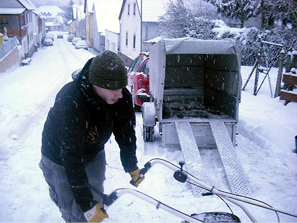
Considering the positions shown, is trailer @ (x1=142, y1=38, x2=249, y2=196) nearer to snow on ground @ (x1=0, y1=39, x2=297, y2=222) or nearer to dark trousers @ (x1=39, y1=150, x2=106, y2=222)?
snow on ground @ (x1=0, y1=39, x2=297, y2=222)

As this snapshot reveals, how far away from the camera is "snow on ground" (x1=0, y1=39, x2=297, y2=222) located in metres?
4.10

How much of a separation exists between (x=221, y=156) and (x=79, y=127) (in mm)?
3689

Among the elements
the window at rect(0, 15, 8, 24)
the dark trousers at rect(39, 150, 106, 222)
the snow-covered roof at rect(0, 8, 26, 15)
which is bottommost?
the dark trousers at rect(39, 150, 106, 222)

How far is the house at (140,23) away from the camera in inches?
977

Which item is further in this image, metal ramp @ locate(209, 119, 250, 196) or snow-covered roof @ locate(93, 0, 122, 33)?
snow-covered roof @ locate(93, 0, 122, 33)

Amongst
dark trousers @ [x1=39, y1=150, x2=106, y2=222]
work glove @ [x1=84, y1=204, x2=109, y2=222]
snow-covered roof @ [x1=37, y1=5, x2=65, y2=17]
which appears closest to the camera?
work glove @ [x1=84, y1=204, x2=109, y2=222]

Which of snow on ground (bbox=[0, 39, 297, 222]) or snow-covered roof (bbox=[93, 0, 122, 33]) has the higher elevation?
snow-covered roof (bbox=[93, 0, 122, 33])

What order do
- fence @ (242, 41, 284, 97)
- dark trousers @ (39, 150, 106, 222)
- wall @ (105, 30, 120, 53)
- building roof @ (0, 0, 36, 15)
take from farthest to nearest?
1. wall @ (105, 30, 120, 53)
2. building roof @ (0, 0, 36, 15)
3. fence @ (242, 41, 284, 97)
4. dark trousers @ (39, 150, 106, 222)

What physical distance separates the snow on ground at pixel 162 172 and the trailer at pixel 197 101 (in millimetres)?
359

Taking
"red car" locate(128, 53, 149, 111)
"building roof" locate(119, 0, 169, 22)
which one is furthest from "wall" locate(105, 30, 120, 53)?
"red car" locate(128, 53, 149, 111)

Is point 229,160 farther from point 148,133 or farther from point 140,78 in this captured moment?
point 140,78

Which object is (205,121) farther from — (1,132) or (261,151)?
(1,132)

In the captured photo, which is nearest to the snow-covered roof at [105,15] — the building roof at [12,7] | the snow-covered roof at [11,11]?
the building roof at [12,7]

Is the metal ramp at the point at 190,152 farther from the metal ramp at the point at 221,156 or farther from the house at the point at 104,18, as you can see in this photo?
the house at the point at 104,18
